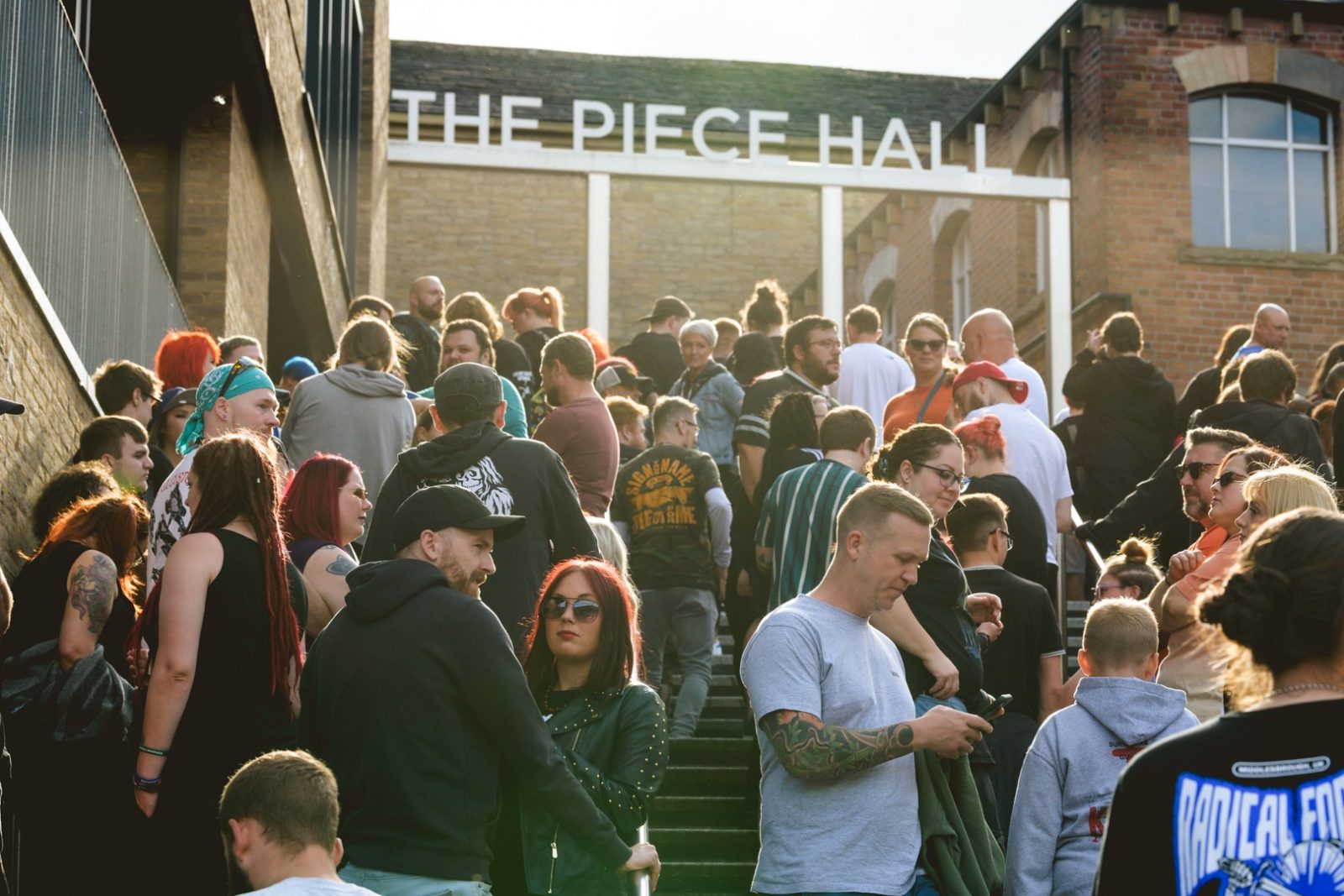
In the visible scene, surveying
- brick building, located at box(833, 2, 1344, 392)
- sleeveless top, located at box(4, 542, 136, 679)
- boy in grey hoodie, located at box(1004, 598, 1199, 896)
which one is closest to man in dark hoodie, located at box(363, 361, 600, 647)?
sleeveless top, located at box(4, 542, 136, 679)

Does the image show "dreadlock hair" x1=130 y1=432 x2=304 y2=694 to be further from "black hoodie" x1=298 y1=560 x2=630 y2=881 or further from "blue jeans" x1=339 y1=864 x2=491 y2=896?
"blue jeans" x1=339 y1=864 x2=491 y2=896

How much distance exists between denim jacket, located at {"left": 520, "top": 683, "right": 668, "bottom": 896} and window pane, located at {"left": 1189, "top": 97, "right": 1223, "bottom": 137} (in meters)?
19.9

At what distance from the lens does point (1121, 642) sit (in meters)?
5.53

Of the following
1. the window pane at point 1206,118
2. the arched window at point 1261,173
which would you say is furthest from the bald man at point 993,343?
the window pane at point 1206,118

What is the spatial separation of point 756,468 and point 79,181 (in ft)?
11.6

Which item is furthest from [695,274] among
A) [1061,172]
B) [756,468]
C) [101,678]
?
[101,678]

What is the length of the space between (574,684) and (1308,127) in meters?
20.9

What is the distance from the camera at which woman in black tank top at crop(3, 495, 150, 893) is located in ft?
18.7

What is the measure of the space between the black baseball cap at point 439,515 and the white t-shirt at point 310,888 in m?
1.18

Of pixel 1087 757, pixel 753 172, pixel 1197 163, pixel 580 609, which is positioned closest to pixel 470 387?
pixel 580 609

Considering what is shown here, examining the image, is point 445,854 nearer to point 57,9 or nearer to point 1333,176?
point 57,9

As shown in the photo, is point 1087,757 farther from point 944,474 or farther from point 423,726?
point 423,726

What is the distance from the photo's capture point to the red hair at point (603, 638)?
533 centimetres

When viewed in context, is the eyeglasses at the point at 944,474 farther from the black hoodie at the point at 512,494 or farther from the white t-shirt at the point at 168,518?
the white t-shirt at the point at 168,518
